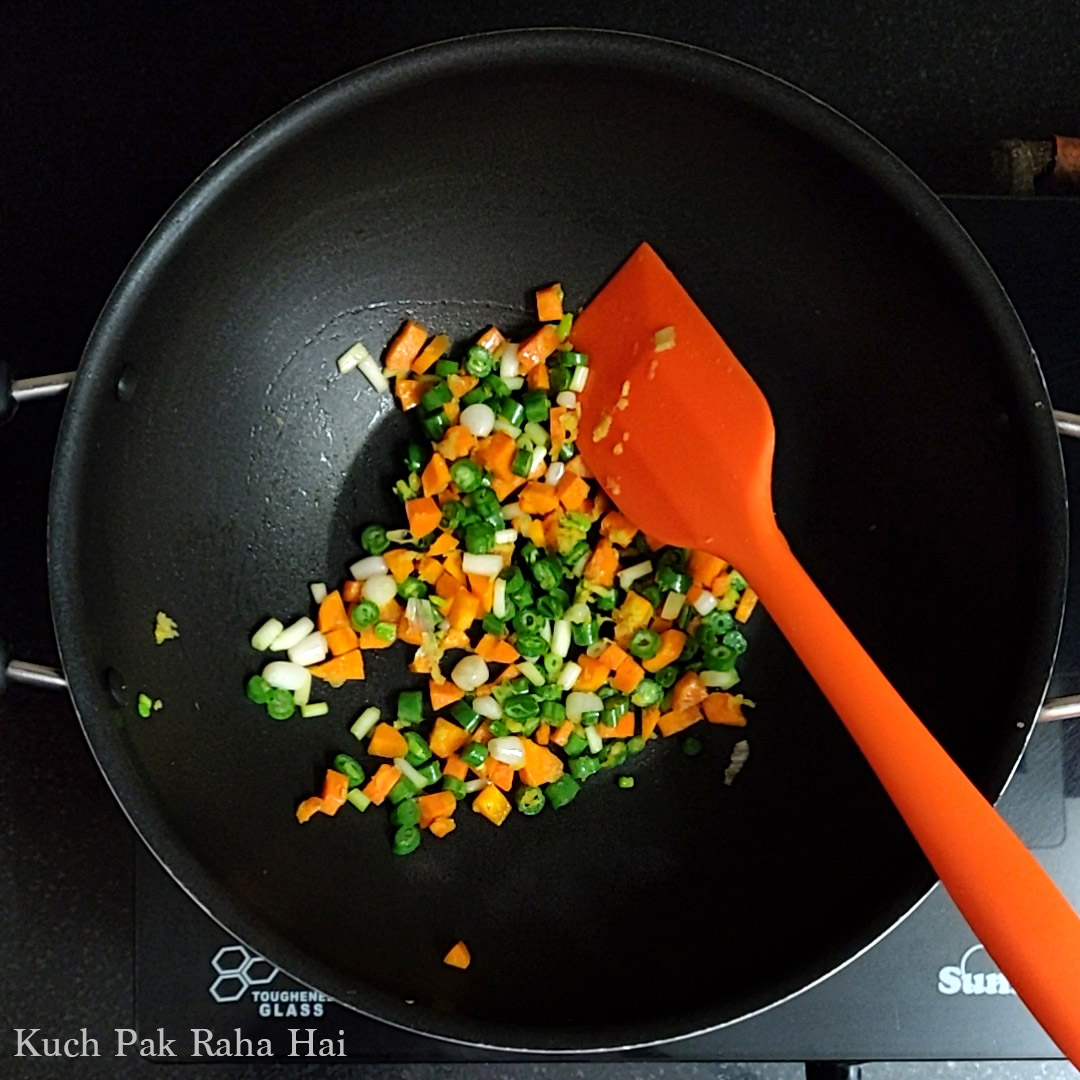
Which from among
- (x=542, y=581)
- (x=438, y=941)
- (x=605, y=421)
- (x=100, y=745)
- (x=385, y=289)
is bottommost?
(x=438, y=941)

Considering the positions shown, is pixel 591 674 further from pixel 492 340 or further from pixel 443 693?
pixel 492 340

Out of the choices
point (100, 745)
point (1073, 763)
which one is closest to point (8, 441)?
point (100, 745)

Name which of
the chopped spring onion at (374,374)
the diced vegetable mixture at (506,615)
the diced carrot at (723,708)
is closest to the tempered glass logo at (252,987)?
the diced vegetable mixture at (506,615)

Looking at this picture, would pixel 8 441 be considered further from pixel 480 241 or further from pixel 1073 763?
pixel 1073 763

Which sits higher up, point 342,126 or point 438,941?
point 342,126

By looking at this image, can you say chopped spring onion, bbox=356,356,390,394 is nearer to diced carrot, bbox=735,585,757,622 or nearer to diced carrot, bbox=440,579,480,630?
diced carrot, bbox=440,579,480,630

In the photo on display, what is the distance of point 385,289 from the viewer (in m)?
1.16

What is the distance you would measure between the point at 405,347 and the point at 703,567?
41cm

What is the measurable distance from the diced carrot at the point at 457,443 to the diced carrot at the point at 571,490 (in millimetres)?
115

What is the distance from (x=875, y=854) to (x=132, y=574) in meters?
0.79

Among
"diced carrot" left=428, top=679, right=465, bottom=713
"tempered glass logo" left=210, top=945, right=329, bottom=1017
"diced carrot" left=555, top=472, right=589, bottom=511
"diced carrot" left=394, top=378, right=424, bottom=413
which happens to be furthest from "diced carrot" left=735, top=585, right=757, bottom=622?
"tempered glass logo" left=210, top=945, right=329, bottom=1017

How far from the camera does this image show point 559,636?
1.18 m

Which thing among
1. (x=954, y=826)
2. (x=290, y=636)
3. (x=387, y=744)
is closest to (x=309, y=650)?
(x=290, y=636)

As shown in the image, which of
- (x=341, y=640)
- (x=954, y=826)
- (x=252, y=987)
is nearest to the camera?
(x=954, y=826)
